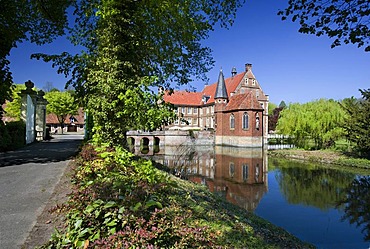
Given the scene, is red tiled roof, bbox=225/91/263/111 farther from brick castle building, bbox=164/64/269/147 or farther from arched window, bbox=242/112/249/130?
arched window, bbox=242/112/249/130

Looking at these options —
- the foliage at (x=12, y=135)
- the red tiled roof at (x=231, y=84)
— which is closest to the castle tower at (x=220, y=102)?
the red tiled roof at (x=231, y=84)

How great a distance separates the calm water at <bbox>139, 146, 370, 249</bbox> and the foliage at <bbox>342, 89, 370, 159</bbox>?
4.49 metres

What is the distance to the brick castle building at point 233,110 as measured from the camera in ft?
133

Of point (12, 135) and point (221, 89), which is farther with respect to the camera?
point (221, 89)

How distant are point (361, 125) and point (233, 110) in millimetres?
20744

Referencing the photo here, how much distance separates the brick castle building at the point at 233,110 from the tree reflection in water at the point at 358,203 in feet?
73.6

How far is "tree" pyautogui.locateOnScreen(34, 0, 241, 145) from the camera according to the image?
8336 mm

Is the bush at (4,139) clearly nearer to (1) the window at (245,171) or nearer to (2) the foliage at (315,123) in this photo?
(1) the window at (245,171)

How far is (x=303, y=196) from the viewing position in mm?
14641

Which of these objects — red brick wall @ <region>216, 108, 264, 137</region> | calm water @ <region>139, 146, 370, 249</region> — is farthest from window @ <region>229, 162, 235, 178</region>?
red brick wall @ <region>216, 108, 264, 137</region>

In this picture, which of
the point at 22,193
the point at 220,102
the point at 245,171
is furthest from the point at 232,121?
the point at 22,193

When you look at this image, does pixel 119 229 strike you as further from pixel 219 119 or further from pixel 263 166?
pixel 219 119

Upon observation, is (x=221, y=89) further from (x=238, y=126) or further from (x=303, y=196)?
(x=303, y=196)

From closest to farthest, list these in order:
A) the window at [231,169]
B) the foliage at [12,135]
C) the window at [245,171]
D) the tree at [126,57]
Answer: the tree at [126,57]
the foliage at [12,135]
the window at [245,171]
the window at [231,169]
